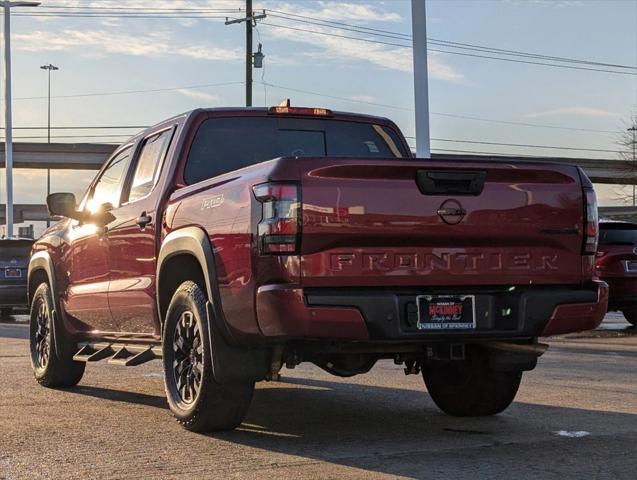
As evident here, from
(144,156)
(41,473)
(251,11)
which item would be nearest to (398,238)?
(41,473)

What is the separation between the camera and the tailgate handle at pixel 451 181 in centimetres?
568

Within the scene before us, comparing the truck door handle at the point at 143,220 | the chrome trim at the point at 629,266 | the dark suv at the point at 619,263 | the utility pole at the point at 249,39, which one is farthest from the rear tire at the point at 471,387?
the utility pole at the point at 249,39

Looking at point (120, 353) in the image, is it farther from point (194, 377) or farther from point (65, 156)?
point (65, 156)

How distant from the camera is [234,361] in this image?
587cm

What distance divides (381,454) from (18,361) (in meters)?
6.50

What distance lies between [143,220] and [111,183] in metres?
1.45

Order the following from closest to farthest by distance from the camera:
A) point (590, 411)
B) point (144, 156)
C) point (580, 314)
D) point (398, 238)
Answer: point (398, 238)
point (580, 314)
point (590, 411)
point (144, 156)

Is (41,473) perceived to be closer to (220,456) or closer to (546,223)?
(220,456)

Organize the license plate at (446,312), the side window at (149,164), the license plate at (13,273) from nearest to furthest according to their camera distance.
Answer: the license plate at (446,312) < the side window at (149,164) < the license plate at (13,273)

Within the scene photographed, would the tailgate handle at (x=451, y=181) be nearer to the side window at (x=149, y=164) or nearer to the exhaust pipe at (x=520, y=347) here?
the exhaust pipe at (x=520, y=347)

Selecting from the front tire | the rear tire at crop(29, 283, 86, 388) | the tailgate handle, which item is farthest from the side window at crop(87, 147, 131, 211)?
the tailgate handle

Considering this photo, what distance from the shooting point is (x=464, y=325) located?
5.71 m

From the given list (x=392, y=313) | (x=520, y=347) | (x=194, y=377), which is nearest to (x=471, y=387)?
(x=520, y=347)

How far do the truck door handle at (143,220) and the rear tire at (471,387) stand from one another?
2.10 m
